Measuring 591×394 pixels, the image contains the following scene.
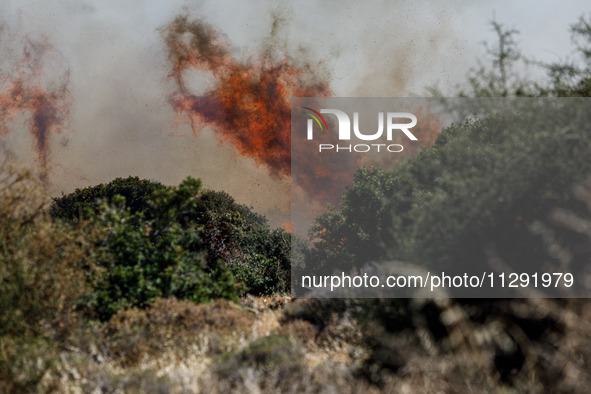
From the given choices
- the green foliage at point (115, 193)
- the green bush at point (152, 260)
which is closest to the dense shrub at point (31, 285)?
the green bush at point (152, 260)

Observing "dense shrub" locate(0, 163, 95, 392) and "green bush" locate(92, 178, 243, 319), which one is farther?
"green bush" locate(92, 178, 243, 319)

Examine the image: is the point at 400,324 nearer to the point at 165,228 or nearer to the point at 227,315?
the point at 227,315

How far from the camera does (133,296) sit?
9758mm

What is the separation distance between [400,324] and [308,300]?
3.25 metres

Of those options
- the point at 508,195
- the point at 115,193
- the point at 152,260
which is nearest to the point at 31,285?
the point at 152,260

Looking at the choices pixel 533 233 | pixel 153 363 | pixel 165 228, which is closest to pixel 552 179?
pixel 533 233

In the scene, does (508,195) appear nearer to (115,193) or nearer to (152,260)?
(152,260)

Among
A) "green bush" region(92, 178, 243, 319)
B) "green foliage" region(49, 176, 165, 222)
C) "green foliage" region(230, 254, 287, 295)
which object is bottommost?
"green foliage" region(230, 254, 287, 295)

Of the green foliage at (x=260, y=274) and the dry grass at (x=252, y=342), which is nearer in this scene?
the dry grass at (x=252, y=342)

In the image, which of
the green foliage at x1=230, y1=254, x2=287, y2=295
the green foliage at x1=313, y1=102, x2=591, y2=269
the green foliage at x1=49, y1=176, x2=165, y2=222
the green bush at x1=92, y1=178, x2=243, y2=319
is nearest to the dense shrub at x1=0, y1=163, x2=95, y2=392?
the green bush at x1=92, y1=178, x2=243, y2=319

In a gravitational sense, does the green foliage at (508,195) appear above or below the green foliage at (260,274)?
above

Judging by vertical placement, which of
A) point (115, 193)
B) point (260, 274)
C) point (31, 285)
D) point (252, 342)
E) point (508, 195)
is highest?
point (115, 193)

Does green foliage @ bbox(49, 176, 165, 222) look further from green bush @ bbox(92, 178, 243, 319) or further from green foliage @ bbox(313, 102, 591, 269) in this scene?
green foliage @ bbox(313, 102, 591, 269)

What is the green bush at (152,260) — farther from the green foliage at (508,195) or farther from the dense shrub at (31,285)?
the green foliage at (508,195)
